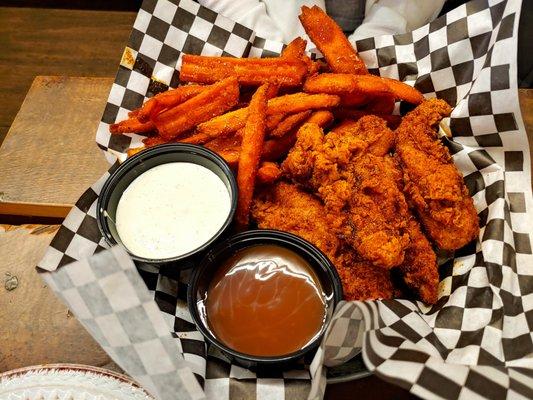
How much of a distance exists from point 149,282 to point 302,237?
1.92ft

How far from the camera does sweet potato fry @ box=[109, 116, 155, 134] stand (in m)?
2.11

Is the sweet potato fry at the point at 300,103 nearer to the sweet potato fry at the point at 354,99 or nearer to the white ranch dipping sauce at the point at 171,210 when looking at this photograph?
the sweet potato fry at the point at 354,99

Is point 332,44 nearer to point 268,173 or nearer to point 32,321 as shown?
point 268,173

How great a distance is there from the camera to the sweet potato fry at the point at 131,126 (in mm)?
2105

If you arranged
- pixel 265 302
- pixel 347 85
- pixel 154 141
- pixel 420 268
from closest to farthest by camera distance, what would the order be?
pixel 265 302, pixel 420 268, pixel 347 85, pixel 154 141

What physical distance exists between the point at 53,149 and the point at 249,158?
1.14 m

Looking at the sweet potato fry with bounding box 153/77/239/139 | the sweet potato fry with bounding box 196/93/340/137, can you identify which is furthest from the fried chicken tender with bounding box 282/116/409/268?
the sweet potato fry with bounding box 153/77/239/139

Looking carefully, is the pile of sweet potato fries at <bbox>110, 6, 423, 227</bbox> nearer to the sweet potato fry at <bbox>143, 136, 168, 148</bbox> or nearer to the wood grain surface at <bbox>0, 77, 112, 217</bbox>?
the sweet potato fry at <bbox>143, 136, 168, 148</bbox>

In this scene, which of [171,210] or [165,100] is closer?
[171,210]

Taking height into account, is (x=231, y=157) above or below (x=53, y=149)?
above

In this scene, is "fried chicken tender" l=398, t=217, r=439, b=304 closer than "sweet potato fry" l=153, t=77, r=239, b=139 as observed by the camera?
Yes

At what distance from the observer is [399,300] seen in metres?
1.68

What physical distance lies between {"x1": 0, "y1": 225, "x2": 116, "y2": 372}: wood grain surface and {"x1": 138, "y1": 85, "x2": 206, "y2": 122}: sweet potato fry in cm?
70

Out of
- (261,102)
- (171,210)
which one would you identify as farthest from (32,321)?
(261,102)
